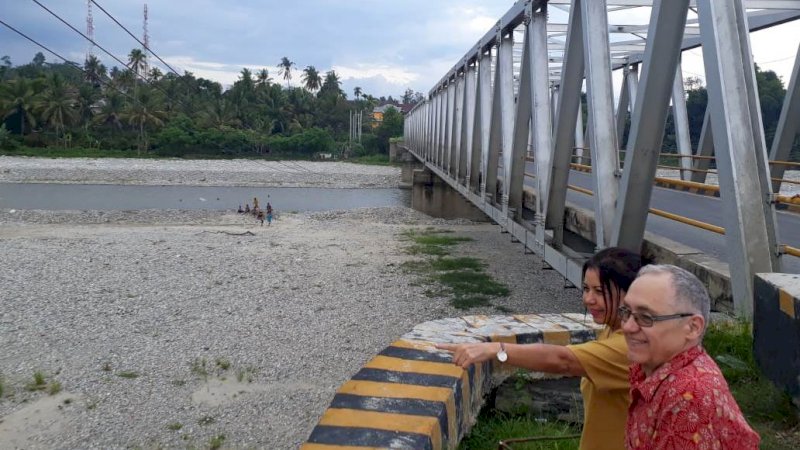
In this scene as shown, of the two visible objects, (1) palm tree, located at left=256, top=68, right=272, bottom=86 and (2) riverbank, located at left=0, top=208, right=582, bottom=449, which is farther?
(1) palm tree, located at left=256, top=68, right=272, bottom=86

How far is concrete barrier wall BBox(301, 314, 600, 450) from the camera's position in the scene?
3049mm

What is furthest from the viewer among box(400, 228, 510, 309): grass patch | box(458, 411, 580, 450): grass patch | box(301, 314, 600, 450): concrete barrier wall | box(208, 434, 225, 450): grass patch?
box(400, 228, 510, 309): grass patch

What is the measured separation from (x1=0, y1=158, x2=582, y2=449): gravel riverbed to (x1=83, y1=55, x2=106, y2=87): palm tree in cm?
5693

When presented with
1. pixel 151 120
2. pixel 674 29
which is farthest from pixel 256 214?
pixel 151 120

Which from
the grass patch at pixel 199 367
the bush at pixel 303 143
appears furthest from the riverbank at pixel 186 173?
the grass patch at pixel 199 367

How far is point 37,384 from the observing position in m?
8.10

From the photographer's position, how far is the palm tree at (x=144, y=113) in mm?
63875

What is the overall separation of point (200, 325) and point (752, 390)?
884 centimetres

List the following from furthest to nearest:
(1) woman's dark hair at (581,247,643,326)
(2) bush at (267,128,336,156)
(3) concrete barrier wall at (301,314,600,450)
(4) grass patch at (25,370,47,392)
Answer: (2) bush at (267,128,336,156) → (4) grass patch at (25,370,47,392) → (3) concrete barrier wall at (301,314,600,450) → (1) woman's dark hair at (581,247,643,326)

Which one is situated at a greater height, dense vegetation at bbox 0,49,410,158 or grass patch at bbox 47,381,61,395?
dense vegetation at bbox 0,49,410,158

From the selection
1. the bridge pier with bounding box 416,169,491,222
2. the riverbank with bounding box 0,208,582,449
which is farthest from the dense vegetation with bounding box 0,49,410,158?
the riverbank with bounding box 0,208,582,449

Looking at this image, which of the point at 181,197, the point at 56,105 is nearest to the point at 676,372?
the point at 181,197

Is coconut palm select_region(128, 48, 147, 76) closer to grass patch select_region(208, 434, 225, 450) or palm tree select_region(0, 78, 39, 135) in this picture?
palm tree select_region(0, 78, 39, 135)

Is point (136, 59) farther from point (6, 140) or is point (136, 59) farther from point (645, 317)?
point (645, 317)
